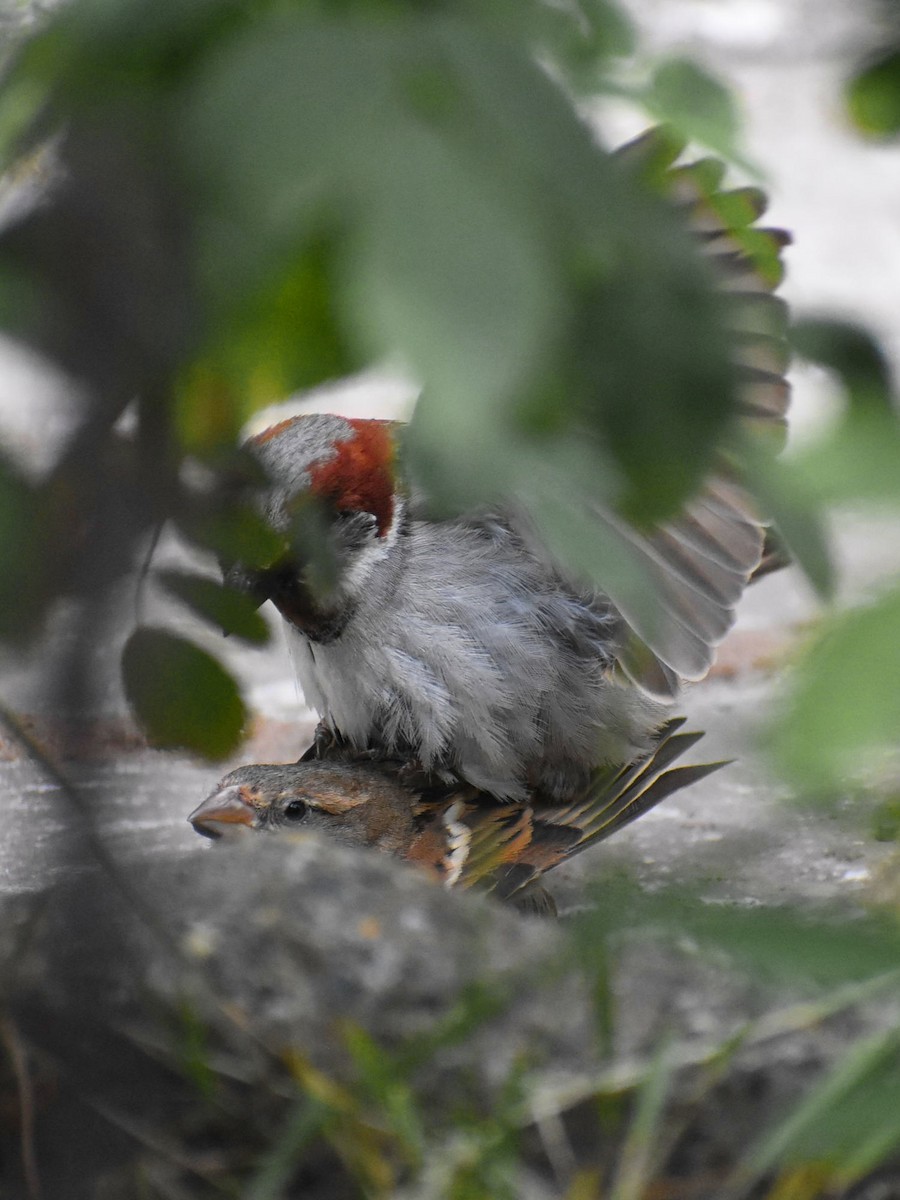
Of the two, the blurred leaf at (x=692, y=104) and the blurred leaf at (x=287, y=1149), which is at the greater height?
the blurred leaf at (x=692, y=104)

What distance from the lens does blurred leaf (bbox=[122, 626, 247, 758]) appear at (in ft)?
1.82

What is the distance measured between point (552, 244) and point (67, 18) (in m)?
0.13

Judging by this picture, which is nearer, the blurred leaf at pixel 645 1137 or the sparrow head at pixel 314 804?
the blurred leaf at pixel 645 1137

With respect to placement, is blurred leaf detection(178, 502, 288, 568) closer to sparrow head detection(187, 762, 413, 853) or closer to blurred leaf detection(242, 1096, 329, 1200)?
blurred leaf detection(242, 1096, 329, 1200)

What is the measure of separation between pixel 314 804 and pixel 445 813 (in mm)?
172

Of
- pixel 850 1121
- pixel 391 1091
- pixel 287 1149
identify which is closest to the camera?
pixel 850 1121

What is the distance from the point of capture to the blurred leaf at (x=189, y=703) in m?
0.55

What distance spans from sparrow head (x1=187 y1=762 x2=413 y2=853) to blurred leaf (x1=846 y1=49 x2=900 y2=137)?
1224 mm

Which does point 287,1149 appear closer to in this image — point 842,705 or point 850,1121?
point 850,1121

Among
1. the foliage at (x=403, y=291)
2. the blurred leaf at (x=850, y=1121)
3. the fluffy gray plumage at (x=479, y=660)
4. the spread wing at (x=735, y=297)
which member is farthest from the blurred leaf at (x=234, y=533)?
the fluffy gray plumage at (x=479, y=660)

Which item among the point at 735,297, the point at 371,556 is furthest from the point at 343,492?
the point at 735,297

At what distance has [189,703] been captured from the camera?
0.57 meters

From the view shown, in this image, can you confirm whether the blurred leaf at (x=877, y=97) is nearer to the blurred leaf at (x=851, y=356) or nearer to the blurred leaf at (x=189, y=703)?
the blurred leaf at (x=851, y=356)

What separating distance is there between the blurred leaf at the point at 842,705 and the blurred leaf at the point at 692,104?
164 millimetres
